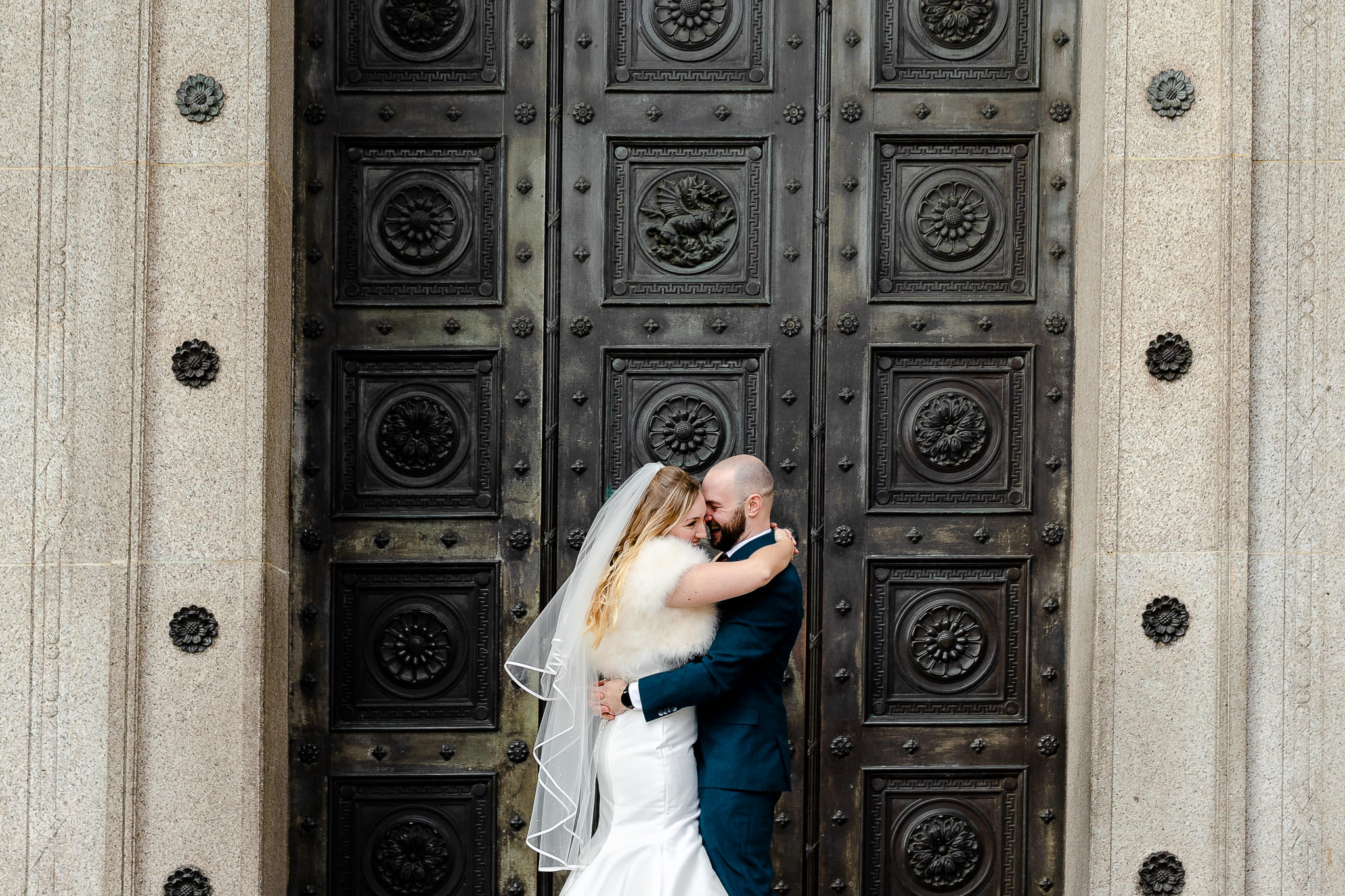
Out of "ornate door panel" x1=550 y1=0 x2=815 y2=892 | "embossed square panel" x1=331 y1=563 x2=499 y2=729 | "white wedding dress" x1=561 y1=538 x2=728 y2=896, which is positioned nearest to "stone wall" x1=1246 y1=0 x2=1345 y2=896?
"ornate door panel" x1=550 y1=0 x2=815 y2=892

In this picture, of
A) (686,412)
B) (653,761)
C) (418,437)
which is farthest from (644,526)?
(418,437)

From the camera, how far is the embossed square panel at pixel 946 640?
16.9 feet

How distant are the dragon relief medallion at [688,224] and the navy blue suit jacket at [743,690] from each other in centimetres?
147

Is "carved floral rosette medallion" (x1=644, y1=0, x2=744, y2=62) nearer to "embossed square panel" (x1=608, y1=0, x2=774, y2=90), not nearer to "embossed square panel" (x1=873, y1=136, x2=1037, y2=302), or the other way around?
"embossed square panel" (x1=608, y1=0, x2=774, y2=90)

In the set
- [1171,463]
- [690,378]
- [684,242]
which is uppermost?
[684,242]

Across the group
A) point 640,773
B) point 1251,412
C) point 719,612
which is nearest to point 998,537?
point 1251,412

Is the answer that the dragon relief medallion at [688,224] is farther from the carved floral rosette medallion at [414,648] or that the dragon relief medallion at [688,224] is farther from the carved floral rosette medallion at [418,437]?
the carved floral rosette medallion at [414,648]

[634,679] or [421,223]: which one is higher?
[421,223]

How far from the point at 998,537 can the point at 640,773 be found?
1848 mm

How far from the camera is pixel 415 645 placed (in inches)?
203

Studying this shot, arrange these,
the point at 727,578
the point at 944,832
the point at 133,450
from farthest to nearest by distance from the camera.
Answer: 1. the point at 944,832
2. the point at 133,450
3. the point at 727,578

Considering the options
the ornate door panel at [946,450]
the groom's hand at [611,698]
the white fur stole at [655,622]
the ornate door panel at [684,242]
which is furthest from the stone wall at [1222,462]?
the groom's hand at [611,698]

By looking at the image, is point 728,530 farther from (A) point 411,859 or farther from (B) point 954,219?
(A) point 411,859

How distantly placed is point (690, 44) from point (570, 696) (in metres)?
2.62
